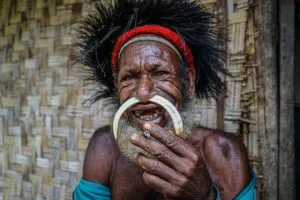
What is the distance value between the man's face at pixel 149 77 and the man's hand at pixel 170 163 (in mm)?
311

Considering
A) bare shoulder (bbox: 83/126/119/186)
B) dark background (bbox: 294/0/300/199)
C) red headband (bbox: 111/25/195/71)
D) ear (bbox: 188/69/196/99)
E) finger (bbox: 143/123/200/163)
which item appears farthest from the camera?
dark background (bbox: 294/0/300/199)

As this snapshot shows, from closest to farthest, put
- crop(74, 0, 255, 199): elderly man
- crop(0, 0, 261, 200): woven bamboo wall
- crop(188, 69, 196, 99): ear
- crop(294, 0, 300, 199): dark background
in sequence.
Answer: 1. crop(74, 0, 255, 199): elderly man
2. crop(188, 69, 196, 99): ear
3. crop(294, 0, 300, 199): dark background
4. crop(0, 0, 261, 200): woven bamboo wall

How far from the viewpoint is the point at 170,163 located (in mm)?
1457

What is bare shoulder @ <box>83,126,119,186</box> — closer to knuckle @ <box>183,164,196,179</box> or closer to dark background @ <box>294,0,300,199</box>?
knuckle @ <box>183,164,196,179</box>

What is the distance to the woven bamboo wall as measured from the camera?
301 centimetres

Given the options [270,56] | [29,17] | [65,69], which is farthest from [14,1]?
[270,56]

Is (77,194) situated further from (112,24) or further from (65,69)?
(65,69)

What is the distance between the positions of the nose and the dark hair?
1.04ft

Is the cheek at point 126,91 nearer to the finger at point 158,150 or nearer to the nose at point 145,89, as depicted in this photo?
the nose at point 145,89

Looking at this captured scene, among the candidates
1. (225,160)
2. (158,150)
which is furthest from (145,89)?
(225,160)

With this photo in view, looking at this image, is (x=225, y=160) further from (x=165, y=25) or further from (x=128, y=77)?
(x=165, y=25)

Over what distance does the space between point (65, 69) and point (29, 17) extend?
0.63m

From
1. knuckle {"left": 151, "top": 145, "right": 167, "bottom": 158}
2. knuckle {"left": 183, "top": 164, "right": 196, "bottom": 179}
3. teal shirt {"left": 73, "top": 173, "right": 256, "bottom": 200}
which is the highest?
knuckle {"left": 151, "top": 145, "right": 167, "bottom": 158}

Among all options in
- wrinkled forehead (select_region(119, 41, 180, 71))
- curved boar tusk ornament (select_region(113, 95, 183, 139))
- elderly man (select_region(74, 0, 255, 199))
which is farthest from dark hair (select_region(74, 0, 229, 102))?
curved boar tusk ornament (select_region(113, 95, 183, 139))
